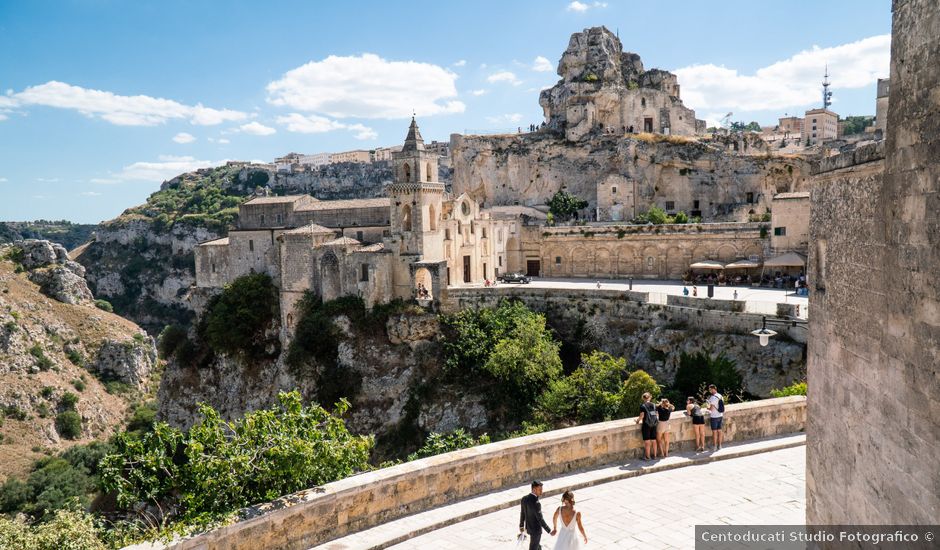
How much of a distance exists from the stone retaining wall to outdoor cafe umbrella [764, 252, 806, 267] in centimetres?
2497

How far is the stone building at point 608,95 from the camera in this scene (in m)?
58.1

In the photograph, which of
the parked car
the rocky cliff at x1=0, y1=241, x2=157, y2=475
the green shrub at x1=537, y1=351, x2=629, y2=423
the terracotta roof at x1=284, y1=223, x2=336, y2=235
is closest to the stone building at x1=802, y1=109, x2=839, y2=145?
the parked car

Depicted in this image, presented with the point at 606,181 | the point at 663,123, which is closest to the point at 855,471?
the point at 606,181

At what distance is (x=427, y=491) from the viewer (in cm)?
811

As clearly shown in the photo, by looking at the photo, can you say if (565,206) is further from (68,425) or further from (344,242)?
(68,425)

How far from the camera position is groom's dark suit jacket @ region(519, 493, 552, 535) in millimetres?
6637

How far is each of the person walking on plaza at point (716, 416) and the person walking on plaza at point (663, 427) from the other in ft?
2.38

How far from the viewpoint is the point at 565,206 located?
2080 inches

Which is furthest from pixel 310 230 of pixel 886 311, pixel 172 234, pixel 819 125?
pixel 819 125

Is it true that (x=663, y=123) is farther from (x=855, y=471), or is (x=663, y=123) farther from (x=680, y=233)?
(x=855, y=471)

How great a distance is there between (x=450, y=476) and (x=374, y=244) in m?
29.0

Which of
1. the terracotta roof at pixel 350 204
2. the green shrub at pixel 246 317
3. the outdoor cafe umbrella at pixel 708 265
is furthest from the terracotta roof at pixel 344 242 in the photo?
the outdoor cafe umbrella at pixel 708 265

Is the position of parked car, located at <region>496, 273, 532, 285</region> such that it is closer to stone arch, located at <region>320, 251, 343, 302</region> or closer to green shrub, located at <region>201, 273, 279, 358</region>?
stone arch, located at <region>320, 251, 343, 302</region>

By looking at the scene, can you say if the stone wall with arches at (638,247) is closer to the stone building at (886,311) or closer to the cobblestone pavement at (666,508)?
the cobblestone pavement at (666,508)
